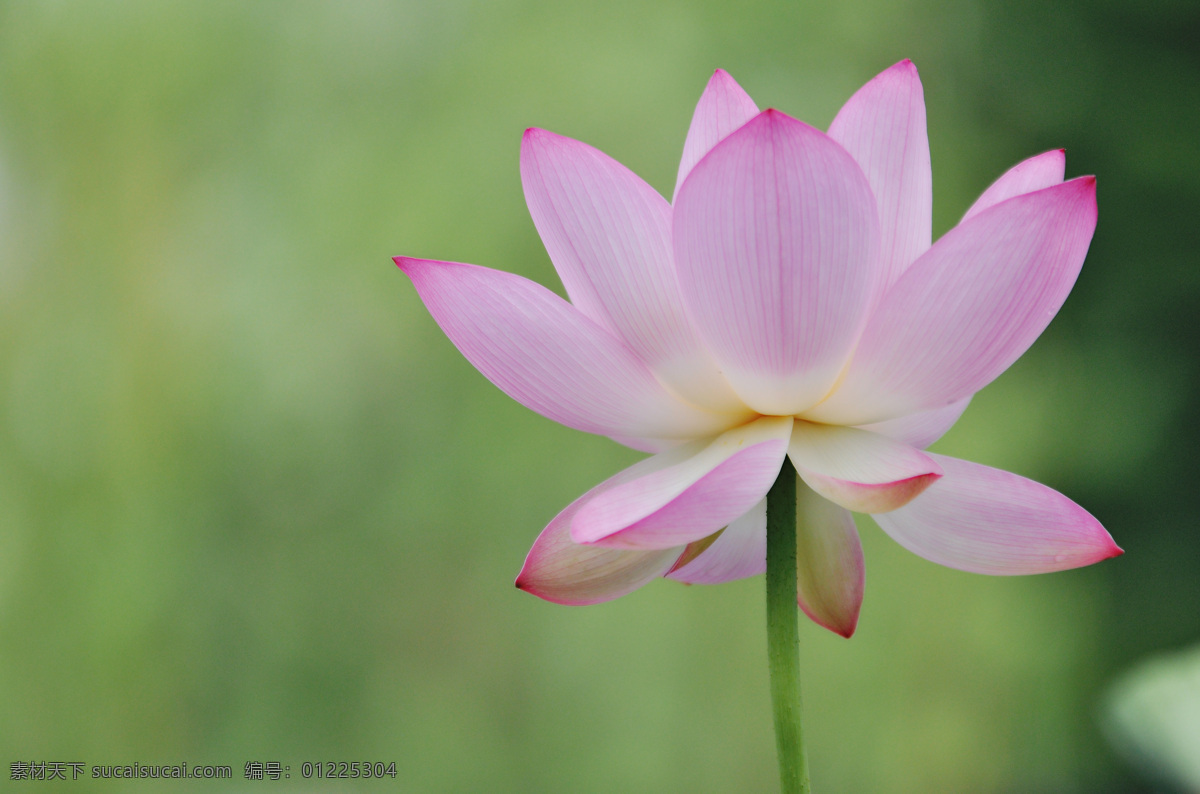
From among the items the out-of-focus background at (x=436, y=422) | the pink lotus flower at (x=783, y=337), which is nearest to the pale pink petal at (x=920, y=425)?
the pink lotus flower at (x=783, y=337)

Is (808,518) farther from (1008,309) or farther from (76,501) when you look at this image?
(76,501)

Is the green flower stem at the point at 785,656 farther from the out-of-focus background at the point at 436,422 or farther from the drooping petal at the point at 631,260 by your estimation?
the out-of-focus background at the point at 436,422

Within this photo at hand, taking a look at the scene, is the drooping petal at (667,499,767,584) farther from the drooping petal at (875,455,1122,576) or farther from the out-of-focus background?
the out-of-focus background

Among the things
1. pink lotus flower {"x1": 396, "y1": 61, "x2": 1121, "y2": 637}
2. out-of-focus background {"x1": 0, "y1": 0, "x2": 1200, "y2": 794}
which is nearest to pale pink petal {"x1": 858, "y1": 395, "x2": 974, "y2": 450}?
pink lotus flower {"x1": 396, "y1": 61, "x2": 1121, "y2": 637}

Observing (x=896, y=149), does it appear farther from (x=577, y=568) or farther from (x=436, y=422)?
(x=436, y=422)

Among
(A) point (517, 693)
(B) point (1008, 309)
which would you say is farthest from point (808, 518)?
(A) point (517, 693)

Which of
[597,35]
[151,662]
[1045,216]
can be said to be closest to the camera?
[1045,216]

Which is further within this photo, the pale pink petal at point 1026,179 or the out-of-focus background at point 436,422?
the out-of-focus background at point 436,422
